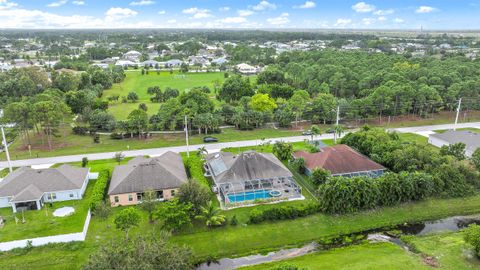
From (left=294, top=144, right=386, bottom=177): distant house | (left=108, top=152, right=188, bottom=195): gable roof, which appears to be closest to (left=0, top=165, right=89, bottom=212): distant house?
(left=108, top=152, right=188, bottom=195): gable roof

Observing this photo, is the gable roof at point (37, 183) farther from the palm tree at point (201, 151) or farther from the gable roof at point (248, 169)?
the gable roof at point (248, 169)

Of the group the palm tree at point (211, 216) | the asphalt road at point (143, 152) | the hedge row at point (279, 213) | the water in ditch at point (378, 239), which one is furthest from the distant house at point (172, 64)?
the water in ditch at point (378, 239)

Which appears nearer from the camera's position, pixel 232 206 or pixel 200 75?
pixel 232 206

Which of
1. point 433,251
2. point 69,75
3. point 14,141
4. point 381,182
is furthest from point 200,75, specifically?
point 433,251

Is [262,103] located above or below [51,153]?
above

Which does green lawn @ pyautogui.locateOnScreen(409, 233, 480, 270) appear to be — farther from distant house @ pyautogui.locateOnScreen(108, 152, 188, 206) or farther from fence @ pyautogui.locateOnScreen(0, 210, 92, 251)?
fence @ pyautogui.locateOnScreen(0, 210, 92, 251)

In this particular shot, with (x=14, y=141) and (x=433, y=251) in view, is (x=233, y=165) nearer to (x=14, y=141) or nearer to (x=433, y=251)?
(x=433, y=251)
